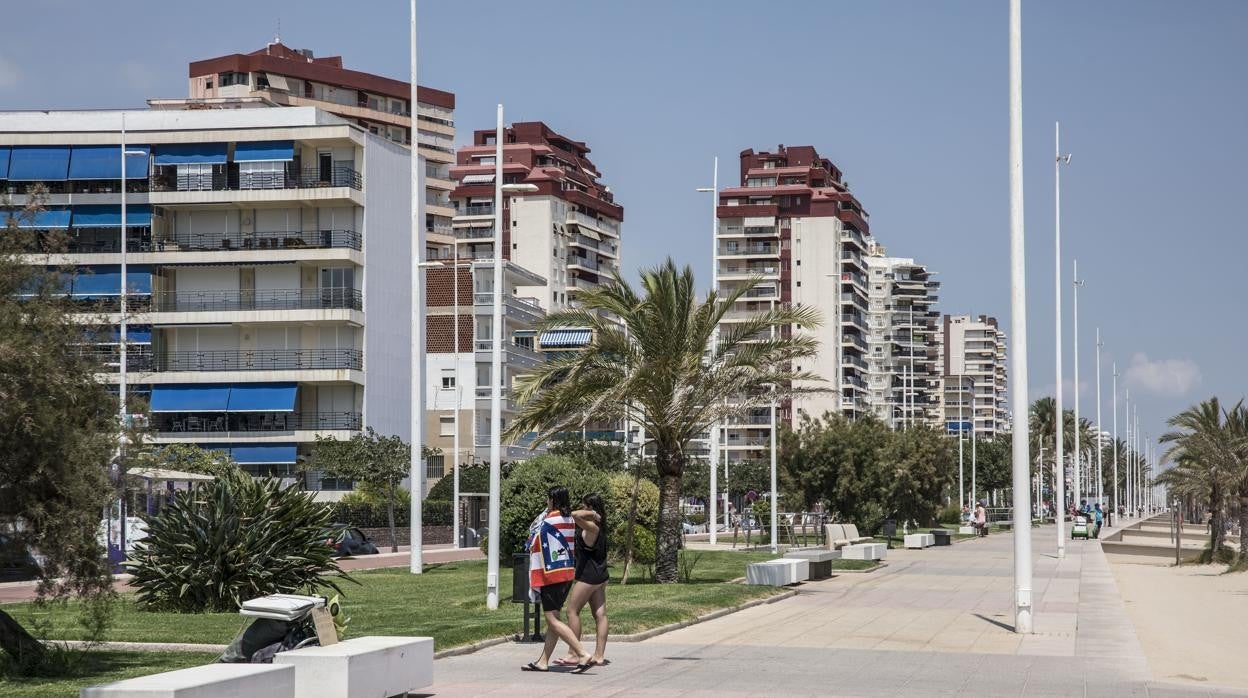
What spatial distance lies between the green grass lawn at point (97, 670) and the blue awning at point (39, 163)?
176 ft

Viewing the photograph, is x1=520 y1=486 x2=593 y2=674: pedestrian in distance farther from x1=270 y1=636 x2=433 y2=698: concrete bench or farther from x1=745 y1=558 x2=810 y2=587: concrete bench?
x1=745 y1=558 x2=810 y2=587: concrete bench

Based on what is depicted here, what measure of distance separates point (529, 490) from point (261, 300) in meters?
37.2

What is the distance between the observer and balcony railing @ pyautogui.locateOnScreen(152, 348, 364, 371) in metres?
64.9

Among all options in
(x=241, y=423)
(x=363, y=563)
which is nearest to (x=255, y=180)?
(x=241, y=423)

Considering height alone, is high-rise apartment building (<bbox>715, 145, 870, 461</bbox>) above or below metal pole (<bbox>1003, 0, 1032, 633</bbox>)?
above

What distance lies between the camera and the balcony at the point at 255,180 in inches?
2554

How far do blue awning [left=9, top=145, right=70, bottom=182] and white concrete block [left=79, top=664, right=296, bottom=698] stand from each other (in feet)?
190

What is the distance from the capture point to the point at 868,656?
16.0 meters

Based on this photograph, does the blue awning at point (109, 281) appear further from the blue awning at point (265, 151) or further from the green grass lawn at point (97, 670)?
the green grass lawn at point (97, 670)

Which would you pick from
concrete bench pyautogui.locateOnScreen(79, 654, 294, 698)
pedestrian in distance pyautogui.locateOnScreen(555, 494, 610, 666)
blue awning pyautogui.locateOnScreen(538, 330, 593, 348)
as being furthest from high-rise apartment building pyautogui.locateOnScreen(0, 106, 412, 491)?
concrete bench pyautogui.locateOnScreen(79, 654, 294, 698)

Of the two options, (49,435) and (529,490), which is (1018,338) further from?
(529,490)

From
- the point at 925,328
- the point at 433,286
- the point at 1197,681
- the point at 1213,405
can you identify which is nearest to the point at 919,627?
the point at 1197,681

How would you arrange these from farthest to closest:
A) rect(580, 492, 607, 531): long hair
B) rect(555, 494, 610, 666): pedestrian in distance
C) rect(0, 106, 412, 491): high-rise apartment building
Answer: rect(0, 106, 412, 491): high-rise apartment building → rect(580, 492, 607, 531): long hair → rect(555, 494, 610, 666): pedestrian in distance

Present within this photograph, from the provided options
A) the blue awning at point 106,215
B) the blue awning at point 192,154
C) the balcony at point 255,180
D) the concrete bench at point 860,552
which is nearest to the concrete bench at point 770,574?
the concrete bench at point 860,552
